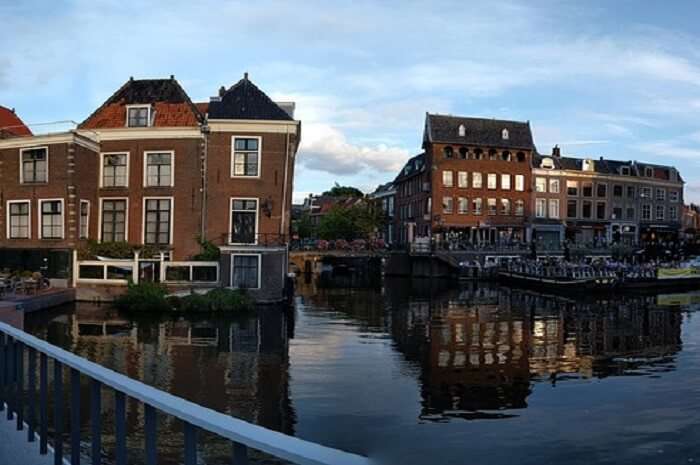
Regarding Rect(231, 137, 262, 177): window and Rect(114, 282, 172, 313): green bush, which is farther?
Rect(231, 137, 262, 177): window

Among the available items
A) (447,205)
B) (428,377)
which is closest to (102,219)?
(428,377)

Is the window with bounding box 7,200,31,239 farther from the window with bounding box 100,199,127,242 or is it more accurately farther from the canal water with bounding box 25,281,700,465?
the canal water with bounding box 25,281,700,465

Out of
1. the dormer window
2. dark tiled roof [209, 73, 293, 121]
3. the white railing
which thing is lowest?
the white railing

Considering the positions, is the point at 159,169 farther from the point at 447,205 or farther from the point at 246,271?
the point at 447,205

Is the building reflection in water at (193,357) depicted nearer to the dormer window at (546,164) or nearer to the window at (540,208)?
the window at (540,208)

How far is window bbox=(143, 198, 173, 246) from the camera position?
3700 cm

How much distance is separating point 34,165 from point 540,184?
5431cm

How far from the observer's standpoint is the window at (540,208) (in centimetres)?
7362

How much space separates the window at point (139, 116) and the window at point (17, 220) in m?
→ 7.34

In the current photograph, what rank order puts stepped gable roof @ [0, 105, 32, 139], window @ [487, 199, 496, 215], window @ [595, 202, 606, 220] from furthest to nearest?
1. window @ [595, 202, 606, 220]
2. window @ [487, 199, 496, 215]
3. stepped gable roof @ [0, 105, 32, 139]

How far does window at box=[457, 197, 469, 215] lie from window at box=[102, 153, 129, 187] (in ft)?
133

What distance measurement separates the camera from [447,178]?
228 ft

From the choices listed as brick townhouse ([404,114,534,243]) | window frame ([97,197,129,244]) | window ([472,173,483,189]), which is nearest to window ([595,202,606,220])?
brick townhouse ([404,114,534,243])

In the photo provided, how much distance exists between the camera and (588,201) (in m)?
76.4
